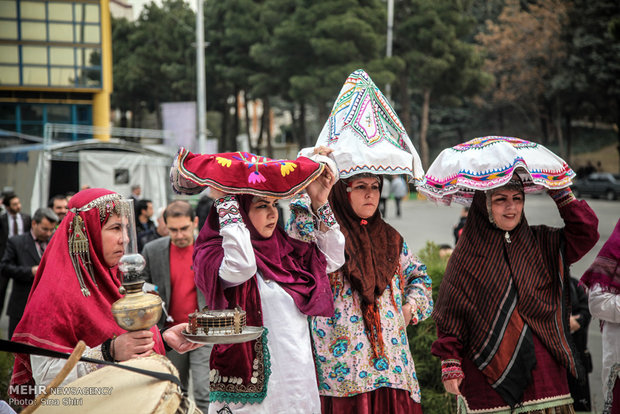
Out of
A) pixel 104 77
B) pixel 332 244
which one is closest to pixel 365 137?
pixel 332 244

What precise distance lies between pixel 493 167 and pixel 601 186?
110 feet

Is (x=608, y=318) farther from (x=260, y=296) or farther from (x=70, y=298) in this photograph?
(x=70, y=298)

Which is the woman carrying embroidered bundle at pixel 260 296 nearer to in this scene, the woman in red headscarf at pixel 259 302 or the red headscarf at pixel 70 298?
the woman in red headscarf at pixel 259 302

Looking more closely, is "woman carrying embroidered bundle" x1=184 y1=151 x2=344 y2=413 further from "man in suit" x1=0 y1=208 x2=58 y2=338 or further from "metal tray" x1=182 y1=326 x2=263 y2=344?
"man in suit" x1=0 y1=208 x2=58 y2=338

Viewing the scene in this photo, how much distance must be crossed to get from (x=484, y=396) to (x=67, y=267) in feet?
7.38

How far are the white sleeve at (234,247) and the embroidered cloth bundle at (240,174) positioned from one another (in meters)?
0.10

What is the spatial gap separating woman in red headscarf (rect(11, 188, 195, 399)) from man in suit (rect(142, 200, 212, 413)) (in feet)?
6.97

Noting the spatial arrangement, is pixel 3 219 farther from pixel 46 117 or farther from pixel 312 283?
pixel 46 117

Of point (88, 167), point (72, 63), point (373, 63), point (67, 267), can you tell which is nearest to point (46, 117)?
point (72, 63)

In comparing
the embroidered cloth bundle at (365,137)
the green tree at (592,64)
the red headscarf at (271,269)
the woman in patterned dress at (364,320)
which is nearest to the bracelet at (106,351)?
the red headscarf at (271,269)

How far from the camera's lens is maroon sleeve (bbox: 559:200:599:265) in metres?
3.68

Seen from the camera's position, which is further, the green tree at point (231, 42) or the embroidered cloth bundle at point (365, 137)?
the green tree at point (231, 42)

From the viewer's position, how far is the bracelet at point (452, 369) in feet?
11.8

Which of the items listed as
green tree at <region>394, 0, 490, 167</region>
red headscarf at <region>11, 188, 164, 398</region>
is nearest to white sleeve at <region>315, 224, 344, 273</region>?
red headscarf at <region>11, 188, 164, 398</region>
